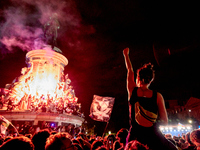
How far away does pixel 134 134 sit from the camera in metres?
2.24

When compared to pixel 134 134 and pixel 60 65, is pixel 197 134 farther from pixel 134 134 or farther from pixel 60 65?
pixel 60 65

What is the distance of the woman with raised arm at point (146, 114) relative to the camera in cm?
212

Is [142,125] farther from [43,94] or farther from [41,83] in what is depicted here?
[41,83]

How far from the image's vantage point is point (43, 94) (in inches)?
1063

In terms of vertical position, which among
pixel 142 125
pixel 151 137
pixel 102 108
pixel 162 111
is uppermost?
pixel 162 111

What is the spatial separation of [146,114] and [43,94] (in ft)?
90.7

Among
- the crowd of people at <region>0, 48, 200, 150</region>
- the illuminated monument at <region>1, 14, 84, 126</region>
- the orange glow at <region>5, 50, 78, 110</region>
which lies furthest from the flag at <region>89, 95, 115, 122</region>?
the orange glow at <region>5, 50, 78, 110</region>

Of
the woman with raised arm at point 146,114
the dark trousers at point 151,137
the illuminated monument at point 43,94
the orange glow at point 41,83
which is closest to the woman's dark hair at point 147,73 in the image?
the woman with raised arm at point 146,114

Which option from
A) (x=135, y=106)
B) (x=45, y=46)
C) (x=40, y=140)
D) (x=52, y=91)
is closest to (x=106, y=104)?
(x=40, y=140)

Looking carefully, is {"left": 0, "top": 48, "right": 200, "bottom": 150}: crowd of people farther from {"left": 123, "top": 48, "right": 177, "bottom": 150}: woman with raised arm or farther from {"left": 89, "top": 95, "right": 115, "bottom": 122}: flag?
{"left": 89, "top": 95, "right": 115, "bottom": 122}: flag

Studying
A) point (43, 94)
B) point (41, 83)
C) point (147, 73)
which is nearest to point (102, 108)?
point (147, 73)

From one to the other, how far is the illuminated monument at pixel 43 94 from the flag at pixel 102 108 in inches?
731

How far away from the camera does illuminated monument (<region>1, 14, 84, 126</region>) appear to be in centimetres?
2380

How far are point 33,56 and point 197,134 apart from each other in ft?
108
